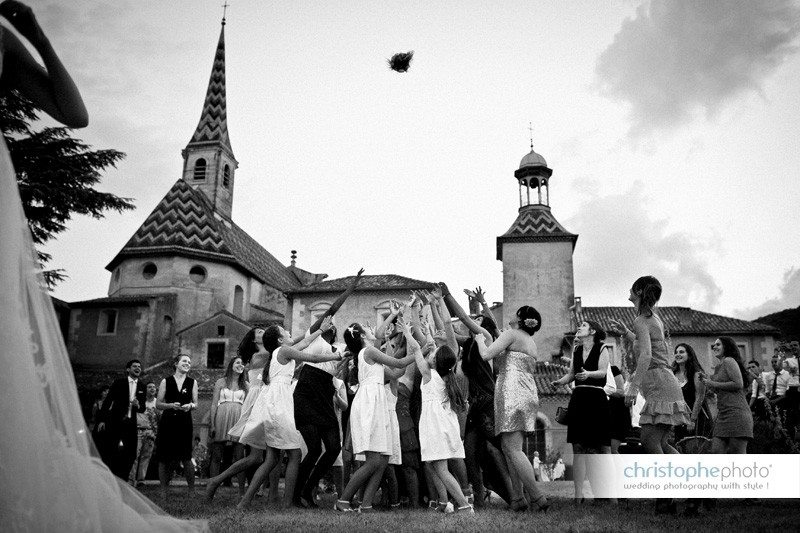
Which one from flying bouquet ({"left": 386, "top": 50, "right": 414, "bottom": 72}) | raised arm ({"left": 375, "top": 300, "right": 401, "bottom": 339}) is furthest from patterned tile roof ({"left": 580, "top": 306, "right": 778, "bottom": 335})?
raised arm ({"left": 375, "top": 300, "right": 401, "bottom": 339})

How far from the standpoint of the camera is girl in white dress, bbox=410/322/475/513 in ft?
22.1

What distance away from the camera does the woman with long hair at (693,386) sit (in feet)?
26.1

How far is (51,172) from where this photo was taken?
21656mm

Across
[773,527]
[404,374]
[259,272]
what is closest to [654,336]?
[773,527]

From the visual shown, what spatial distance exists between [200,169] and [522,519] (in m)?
48.2

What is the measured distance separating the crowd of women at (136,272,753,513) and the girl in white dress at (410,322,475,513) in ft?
0.04

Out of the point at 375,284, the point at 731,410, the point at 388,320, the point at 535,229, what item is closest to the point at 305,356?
the point at 388,320

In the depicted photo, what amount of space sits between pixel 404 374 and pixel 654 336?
119 inches

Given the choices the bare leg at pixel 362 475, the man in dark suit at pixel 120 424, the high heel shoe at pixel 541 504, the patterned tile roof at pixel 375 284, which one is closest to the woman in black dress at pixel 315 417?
the bare leg at pixel 362 475

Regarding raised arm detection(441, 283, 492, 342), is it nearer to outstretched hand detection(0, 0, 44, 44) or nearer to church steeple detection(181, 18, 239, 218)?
outstretched hand detection(0, 0, 44, 44)

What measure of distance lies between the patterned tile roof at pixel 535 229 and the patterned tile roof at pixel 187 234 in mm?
18416

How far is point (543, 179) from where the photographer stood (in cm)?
4081

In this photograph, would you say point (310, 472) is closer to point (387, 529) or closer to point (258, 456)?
point (258, 456)

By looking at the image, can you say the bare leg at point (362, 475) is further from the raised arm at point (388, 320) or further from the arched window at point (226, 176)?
the arched window at point (226, 176)
